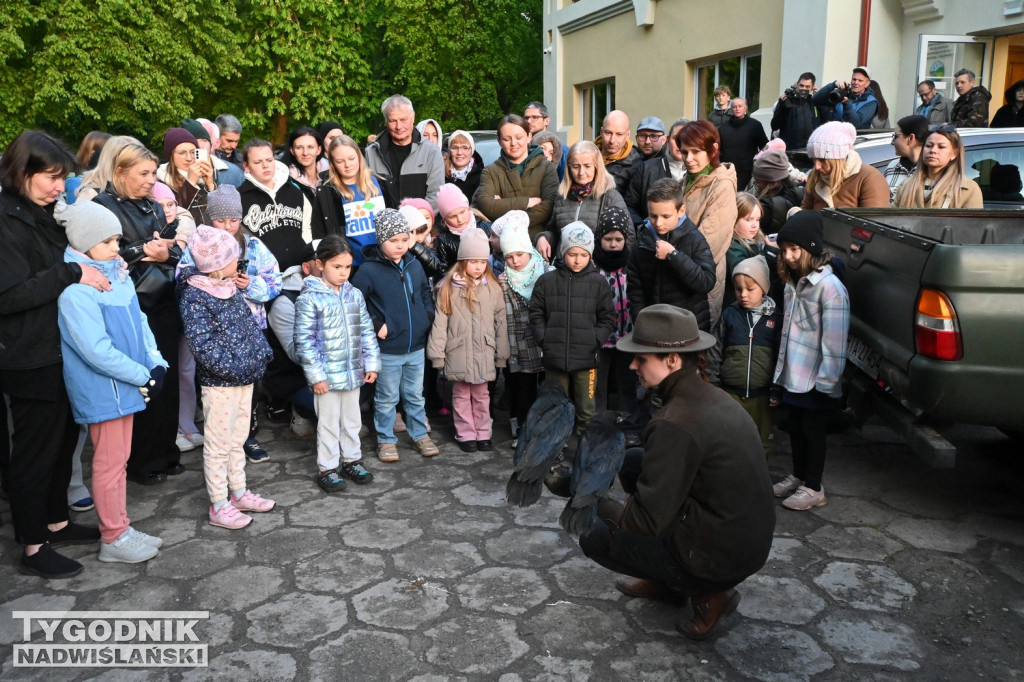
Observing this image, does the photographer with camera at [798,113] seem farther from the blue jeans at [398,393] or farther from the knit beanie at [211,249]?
the knit beanie at [211,249]

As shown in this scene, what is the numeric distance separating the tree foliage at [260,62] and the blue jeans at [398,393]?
54.9 ft

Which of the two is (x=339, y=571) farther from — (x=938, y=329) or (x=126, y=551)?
(x=938, y=329)

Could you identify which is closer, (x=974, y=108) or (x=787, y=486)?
(x=787, y=486)

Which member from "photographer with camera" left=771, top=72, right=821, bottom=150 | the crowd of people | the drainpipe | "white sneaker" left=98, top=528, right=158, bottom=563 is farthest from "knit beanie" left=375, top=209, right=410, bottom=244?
the drainpipe

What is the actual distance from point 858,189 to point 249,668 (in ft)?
17.1

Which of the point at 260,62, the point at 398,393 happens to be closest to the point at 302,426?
the point at 398,393

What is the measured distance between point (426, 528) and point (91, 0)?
65.2 ft

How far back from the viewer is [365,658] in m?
3.61

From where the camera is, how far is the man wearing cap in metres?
3.44

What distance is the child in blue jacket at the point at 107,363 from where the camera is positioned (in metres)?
4.19

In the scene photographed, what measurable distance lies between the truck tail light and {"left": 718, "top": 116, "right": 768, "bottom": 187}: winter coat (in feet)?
20.6

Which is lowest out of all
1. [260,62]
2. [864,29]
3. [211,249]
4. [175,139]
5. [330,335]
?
[330,335]

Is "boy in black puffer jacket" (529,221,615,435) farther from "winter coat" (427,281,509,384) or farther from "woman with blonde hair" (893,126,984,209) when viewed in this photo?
"woman with blonde hair" (893,126,984,209)

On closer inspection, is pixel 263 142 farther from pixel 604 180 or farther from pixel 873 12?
pixel 873 12
